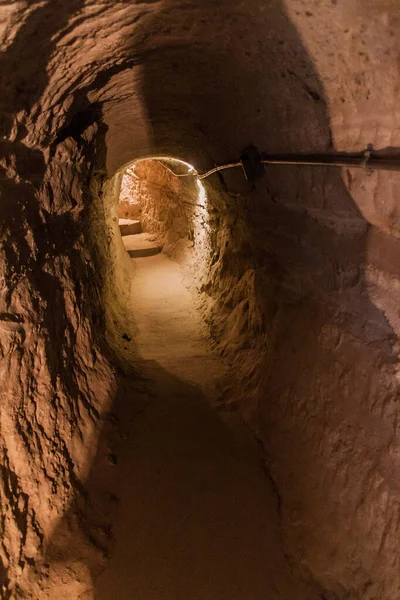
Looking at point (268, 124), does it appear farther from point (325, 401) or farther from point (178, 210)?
point (178, 210)

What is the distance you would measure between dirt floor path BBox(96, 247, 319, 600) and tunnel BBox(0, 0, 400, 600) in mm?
16

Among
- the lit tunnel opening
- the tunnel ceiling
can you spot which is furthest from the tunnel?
the lit tunnel opening

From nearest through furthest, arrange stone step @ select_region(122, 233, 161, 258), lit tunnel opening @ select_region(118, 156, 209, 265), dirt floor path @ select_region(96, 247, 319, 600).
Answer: dirt floor path @ select_region(96, 247, 319, 600) < lit tunnel opening @ select_region(118, 156, 209, 265) < stone step @ select_region(122, 233, 161, 258)

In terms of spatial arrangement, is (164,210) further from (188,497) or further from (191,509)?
(191,509)

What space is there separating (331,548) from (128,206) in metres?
16.5

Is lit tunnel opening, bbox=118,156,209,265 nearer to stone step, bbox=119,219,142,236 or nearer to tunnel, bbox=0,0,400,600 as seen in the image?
stone step, bbox=119,219,142,236

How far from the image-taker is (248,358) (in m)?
5.19

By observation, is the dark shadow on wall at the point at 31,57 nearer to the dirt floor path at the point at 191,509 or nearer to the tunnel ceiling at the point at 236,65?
the tunnel ceiling at the point at 236,65

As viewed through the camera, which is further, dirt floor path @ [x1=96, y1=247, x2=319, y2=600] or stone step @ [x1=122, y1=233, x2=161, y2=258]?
stone step @ [x1=122, y1=233, x2=161, y2=258]

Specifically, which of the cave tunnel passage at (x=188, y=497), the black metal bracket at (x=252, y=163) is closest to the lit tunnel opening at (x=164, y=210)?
the black metal bracket at (x=252, y=163)

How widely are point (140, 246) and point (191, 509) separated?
11.8 m

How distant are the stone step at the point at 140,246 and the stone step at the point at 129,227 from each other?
1.41 feet

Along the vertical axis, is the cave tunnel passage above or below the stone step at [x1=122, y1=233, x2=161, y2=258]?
below

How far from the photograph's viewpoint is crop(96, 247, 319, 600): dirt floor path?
2975 millimetres
